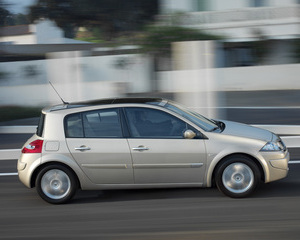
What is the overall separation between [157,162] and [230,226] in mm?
1426

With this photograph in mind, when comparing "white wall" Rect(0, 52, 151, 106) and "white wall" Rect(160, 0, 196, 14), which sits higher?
"white wall" Rect(160, 0, 196, 14)

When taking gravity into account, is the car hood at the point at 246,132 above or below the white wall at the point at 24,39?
below

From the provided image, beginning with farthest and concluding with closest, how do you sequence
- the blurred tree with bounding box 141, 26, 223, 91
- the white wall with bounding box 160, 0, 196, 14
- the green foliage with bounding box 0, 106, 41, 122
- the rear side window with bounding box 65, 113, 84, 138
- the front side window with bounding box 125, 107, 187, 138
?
the white wall with bounding box 160, 0, 196, 14 < the blurred tree with bounding box 141, 26, 223, 91 < the green foliage with bounding box 0, 106, 41, 122 < the rear side window with bounding box 65, 113, 84, 138 < the front side window with bounding box 125, 107, 187, 138

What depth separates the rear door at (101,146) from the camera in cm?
639

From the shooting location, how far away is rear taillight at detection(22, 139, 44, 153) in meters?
6.50

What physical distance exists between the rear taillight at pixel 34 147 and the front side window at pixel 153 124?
127 cm

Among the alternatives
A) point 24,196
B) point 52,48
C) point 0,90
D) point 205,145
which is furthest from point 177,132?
point 52,48

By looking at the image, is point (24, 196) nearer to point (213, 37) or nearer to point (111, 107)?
point (111, 107)

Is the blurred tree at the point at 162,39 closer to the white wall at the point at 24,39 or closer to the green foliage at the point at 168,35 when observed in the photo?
the green foliage at the point at 168,35

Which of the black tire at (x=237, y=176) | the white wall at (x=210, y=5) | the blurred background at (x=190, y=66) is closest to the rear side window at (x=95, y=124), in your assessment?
the black tire at (x=237, y=176)

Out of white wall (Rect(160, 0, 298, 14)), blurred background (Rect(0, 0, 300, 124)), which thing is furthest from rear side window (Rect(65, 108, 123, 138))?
white wall (Rect(160, 0, 298, 14))

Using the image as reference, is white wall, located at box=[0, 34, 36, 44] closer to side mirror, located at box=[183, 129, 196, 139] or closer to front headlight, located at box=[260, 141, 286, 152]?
side mirror, located at box=[183, 129, 196, 139]

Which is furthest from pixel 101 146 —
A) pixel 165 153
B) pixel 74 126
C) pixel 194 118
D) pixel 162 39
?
pixel 162 39

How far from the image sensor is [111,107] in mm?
6590
